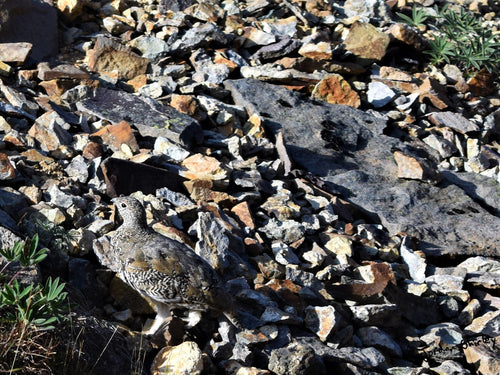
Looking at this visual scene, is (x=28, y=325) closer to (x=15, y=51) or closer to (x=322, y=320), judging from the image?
(x=322, y=320)

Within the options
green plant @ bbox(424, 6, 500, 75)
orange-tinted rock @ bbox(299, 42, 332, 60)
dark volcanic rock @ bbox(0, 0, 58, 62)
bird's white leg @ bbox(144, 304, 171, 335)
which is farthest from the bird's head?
green plant @ bbox(424, 6, 500, 75)

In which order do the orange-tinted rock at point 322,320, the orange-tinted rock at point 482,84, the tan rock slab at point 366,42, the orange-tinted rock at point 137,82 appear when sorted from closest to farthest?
1. the orange-tinted rock at point 322,320
2. the orange-tinted rock at point 137,82
3. the tan rock slab at point 366,42
4. the orange-tinted rock at point 482,84

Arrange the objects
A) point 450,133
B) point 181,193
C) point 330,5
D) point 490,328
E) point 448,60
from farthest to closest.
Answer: point 330,5 → point 448,60 → point 450,133 → point 181,193 → point 490,328

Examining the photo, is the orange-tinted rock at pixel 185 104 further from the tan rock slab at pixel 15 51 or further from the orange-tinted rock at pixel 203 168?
the tan rock slab at pixel 15 51

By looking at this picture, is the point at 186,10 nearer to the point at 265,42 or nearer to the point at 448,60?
the point at 265,42

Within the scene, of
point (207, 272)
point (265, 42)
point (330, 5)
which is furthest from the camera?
point (330, 5)

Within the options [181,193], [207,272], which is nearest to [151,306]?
[207,272]

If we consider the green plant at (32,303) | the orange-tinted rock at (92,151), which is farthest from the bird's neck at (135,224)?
the orange-tinted rock at (92,151)
